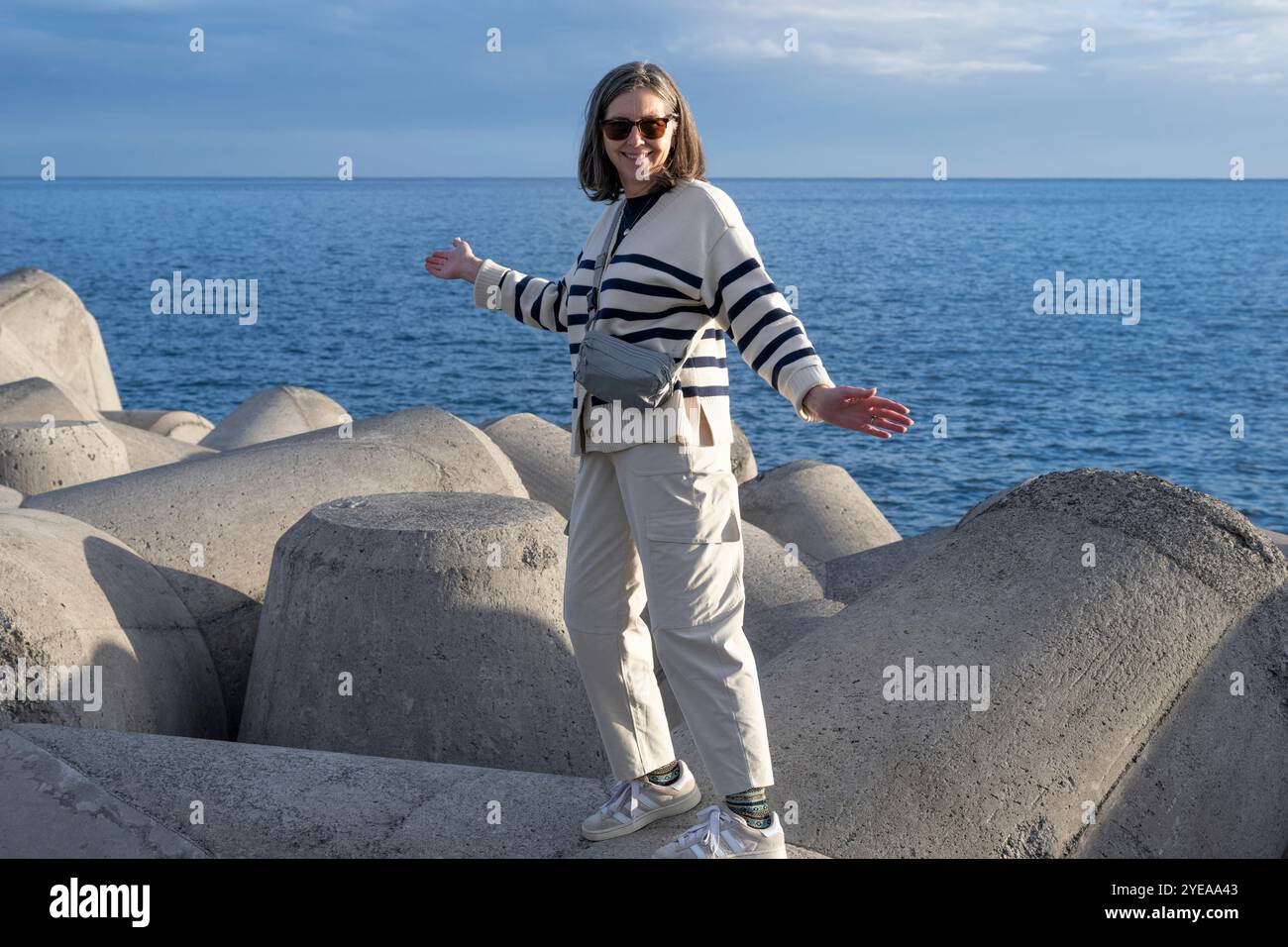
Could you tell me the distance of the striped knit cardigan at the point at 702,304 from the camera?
11.1ft

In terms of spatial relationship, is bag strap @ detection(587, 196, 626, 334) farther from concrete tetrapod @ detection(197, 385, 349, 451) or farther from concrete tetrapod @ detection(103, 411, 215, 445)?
concrete tetrapod @ detection(103, 411, 215, 445)

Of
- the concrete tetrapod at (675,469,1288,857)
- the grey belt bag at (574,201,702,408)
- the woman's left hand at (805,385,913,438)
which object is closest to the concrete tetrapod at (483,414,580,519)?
the concrete tetrapod at (675,469,1288,857)

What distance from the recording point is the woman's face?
349 cm

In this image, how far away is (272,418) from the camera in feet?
39.2

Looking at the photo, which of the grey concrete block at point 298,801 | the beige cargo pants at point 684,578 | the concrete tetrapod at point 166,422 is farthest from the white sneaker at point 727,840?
the concrete tetrapod at point 166,422

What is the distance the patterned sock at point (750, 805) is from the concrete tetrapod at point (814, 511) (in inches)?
243

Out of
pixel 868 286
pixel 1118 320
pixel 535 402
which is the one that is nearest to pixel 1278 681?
pixel 535 402

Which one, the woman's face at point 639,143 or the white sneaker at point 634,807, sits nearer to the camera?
the woman's face at point 639,143

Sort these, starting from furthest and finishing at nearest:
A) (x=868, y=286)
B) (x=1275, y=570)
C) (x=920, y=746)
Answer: (x=868, y=286) → (x=1275, y=570) → (x=920, y=746)

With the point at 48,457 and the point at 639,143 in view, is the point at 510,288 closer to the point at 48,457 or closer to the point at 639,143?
the point at 639,143

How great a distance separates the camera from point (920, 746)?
13.8ft

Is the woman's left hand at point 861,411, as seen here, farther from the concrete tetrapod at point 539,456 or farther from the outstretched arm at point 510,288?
the concrete tetrapod at point 539,456
